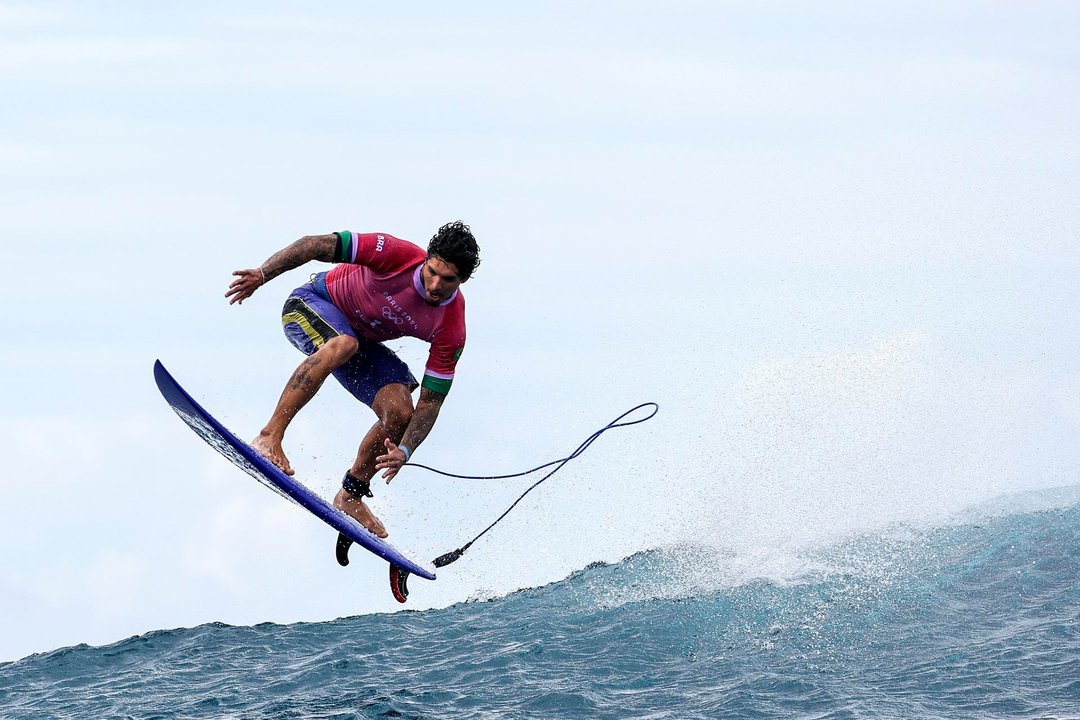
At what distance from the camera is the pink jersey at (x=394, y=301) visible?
866 centimetres

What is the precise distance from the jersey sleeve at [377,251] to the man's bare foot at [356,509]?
223cm

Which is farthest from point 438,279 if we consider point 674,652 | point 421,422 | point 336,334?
point 674,652

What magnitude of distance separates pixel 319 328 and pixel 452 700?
3530mm

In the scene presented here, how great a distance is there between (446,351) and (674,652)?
13.2 ft

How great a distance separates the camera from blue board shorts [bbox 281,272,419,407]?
349 inches

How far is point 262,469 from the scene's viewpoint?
8.00m

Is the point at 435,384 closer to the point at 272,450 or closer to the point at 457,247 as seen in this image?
the point at 457,247

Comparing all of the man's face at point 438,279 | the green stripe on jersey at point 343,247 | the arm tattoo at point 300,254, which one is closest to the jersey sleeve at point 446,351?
the man's face at point 438,279

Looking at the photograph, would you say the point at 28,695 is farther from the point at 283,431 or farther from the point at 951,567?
the point at 951,567

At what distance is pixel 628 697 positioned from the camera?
925 cm

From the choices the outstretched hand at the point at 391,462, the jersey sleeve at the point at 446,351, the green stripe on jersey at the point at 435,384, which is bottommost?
the outstretched hand at the point at 391,462

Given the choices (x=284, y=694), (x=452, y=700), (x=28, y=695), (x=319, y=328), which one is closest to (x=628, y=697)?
(x=452, y=700)

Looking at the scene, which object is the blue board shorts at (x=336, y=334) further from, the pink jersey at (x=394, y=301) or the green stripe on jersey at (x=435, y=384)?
the green stripe on jersey at (x=435, y=384)

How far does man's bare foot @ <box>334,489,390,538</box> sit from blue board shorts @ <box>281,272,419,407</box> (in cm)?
92
